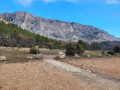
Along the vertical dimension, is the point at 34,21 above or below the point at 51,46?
above

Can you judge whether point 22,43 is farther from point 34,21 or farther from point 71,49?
point 34,21

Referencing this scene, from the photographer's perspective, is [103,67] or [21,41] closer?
[103,67]

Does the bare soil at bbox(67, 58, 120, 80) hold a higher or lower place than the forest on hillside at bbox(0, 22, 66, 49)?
lower

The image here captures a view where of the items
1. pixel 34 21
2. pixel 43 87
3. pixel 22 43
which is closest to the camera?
pixel 43 87

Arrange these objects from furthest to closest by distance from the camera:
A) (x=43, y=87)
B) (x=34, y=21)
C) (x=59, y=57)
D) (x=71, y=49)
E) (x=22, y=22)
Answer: (x=34, y=21), (x=22, y=22), (x=71, y=49), (x=59, y=57), (x=43, y=87)

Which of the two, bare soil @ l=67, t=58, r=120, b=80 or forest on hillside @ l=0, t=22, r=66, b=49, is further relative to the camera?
forest on hillside @ l=0, t=22, r=66, b=49

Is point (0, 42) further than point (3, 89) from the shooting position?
Yes

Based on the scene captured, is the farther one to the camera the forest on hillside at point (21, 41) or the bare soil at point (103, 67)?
the forest on hillside at point (21, 41)

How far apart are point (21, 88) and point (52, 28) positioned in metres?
195

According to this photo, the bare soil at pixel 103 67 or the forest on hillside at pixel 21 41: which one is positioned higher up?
the forest on hillside at pixel 21 41

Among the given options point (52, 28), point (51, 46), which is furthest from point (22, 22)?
point (51, 46)

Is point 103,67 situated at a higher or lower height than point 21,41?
lower

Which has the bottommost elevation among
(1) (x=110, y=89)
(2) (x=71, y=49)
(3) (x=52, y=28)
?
(1) (x=110, y=89)

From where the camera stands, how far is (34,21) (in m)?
191
